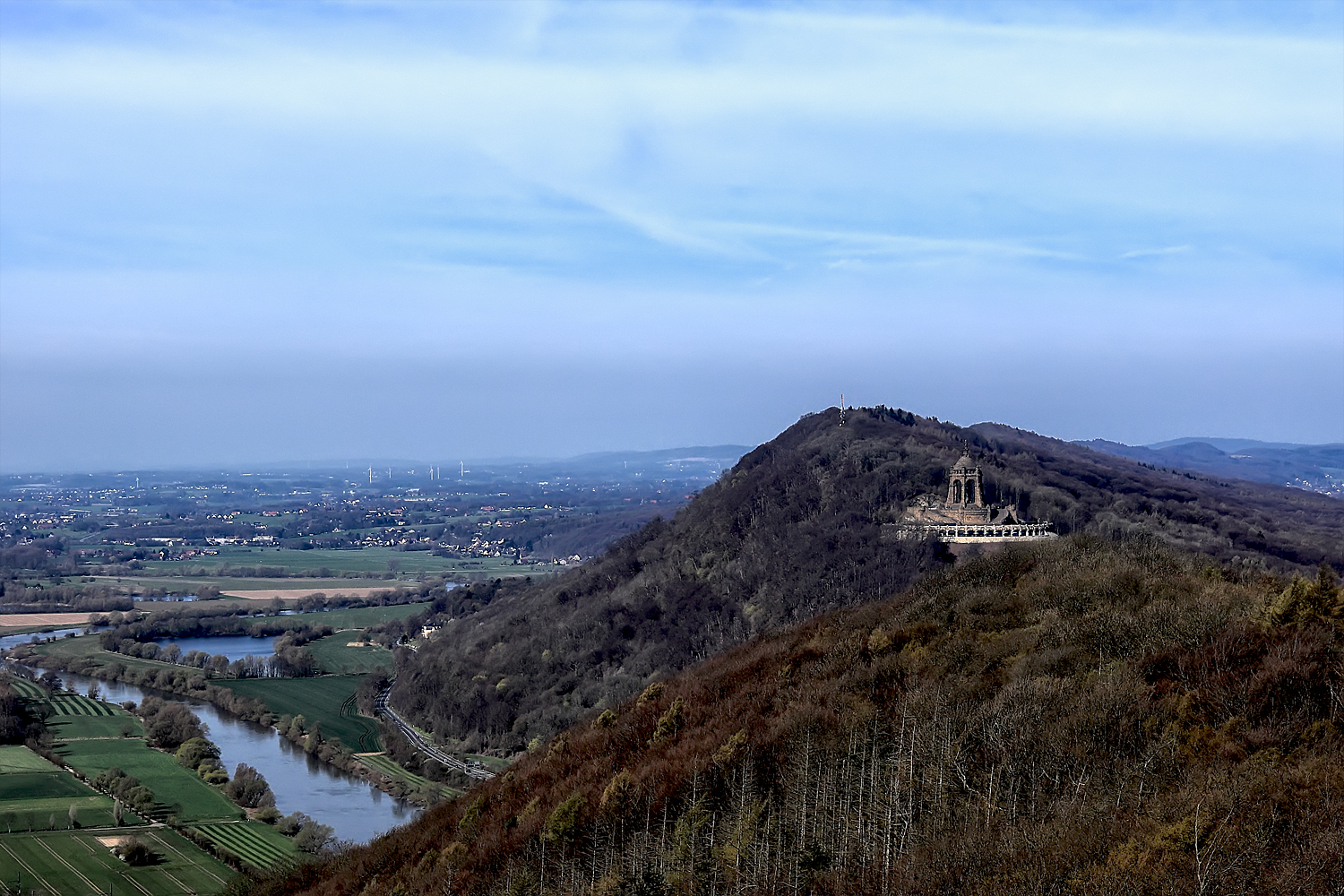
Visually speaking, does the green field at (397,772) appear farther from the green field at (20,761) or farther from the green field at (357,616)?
the green field at (357,616)

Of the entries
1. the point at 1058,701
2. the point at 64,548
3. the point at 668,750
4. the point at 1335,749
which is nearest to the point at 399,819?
the point at 668,750

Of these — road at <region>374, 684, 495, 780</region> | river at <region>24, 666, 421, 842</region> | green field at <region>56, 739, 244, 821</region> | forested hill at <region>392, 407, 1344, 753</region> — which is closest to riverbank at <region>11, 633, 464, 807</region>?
river at <region>24, 666, 421, 842</region>

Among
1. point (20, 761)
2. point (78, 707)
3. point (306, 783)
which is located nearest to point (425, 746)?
point (306, 783)

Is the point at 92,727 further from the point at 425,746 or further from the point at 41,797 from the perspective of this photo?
the point at 425,746

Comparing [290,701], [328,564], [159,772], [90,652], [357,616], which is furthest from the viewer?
[328,564]

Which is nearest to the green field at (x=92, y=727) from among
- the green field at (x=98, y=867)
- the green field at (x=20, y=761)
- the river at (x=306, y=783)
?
the green field at (x=20, y=761)

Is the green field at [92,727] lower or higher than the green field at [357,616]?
higher
